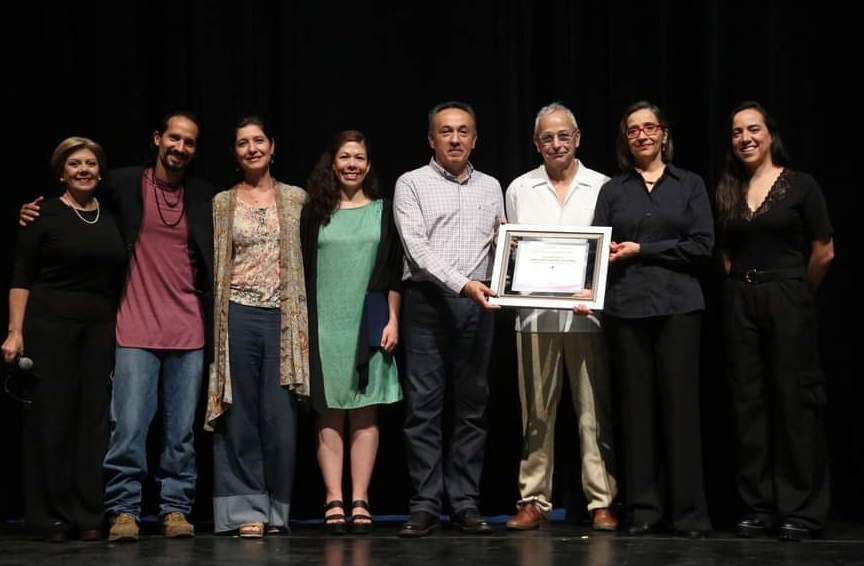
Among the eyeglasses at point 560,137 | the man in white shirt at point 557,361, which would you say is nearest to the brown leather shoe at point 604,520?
the man in white shirt at point 557,361

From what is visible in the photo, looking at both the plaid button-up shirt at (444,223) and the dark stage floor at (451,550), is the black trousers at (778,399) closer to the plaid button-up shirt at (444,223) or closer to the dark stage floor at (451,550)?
the dark stage floor at (451,550)

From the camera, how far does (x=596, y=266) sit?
13.4 feet

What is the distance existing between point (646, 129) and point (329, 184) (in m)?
1.19

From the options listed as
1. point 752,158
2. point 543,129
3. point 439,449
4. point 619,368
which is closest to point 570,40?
point 543,129

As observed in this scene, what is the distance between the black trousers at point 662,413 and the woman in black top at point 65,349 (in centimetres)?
189

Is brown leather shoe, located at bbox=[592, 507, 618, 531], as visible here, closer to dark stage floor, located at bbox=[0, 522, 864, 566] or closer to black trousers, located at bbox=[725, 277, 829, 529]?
dark stage floor, located at bbox=[0, 522, 864, 566]

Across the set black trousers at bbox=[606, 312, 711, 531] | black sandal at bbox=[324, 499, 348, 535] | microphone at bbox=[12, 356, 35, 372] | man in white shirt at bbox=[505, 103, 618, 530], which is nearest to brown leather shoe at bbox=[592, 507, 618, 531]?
man in white shirt at bbox=[505, 103, 618, 530]

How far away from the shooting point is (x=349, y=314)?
13.9 ft

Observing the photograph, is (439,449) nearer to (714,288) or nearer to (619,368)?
(619,368)

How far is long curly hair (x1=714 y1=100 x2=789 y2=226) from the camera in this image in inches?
Answer: 165

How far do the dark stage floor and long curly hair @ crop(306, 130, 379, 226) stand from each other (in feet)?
3.94

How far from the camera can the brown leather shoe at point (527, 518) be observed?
4324mm

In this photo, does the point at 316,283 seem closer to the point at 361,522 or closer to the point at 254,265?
the point at 254,265

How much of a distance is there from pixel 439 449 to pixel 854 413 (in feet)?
5.87
